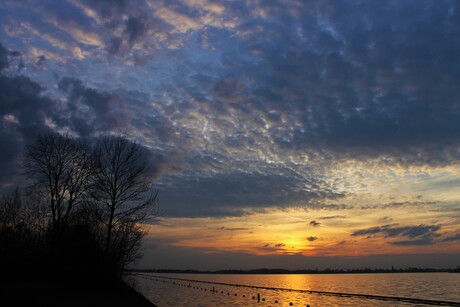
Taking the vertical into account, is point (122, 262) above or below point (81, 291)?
above

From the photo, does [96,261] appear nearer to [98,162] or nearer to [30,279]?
[98,162]

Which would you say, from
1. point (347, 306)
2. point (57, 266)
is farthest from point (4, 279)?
point (347, 306)

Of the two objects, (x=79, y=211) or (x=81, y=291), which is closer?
(x=81, y=291)

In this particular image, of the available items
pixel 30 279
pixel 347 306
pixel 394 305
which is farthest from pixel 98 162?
pixel 394 305

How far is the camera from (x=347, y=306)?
56281 mm

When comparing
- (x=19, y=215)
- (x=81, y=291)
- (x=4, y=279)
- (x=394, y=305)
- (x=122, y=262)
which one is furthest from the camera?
(x=19, y=215)

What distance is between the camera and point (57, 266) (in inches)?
1986

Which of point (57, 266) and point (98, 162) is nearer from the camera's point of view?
point (98, 162)

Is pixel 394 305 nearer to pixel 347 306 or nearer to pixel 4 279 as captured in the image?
pixel 347 306

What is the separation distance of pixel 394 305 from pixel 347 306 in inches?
265

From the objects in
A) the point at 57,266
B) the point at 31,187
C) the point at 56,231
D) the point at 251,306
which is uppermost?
the point at 31,187

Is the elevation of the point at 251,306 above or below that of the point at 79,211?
below

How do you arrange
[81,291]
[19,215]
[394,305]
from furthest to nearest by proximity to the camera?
[19,215], [394,305], [81,291]

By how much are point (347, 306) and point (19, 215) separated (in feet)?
191
